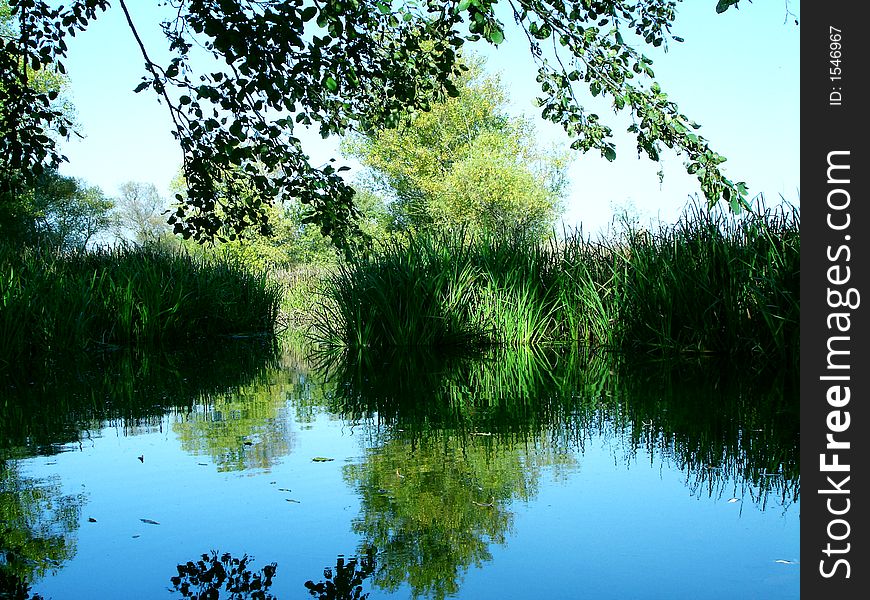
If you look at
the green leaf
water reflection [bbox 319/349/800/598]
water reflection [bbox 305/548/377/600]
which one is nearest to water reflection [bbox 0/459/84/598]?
water reflection [bbox 305/548/377/600]

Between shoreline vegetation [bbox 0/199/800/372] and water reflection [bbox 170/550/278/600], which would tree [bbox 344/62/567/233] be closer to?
shoreline vegetation [bbox 0/199/800/372]

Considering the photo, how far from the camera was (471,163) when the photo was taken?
30797 millimetres

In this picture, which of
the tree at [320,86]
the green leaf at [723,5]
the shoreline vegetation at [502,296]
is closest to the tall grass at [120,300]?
the shoreline vegetation at [502,296]

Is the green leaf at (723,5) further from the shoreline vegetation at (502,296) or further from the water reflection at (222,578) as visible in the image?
the shoreline vegetation at (502,296)

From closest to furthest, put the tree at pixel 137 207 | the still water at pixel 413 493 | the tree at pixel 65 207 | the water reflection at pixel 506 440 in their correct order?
the still water at pixel 413 493 < the water reflection at pixel 506 440 < the tree at pixel 65 207 < the tree at pixel 137 207

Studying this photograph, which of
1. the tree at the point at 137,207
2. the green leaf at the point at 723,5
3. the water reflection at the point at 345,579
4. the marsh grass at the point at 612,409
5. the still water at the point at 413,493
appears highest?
the tree at the point at 137,207

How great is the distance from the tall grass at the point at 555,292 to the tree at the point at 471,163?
20607 mm

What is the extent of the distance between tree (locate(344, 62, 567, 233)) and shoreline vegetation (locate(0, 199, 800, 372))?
62.8ft

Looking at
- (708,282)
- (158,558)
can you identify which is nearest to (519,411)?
(158,558)

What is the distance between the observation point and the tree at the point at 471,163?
101ft

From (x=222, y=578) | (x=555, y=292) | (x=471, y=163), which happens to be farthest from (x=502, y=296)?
(x=471, y=163)

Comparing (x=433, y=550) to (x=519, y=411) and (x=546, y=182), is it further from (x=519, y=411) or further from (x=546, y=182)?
(x=546, y=182)

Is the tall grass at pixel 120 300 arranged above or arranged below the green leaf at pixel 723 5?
below

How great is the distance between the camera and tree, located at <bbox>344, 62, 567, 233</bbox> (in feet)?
101
